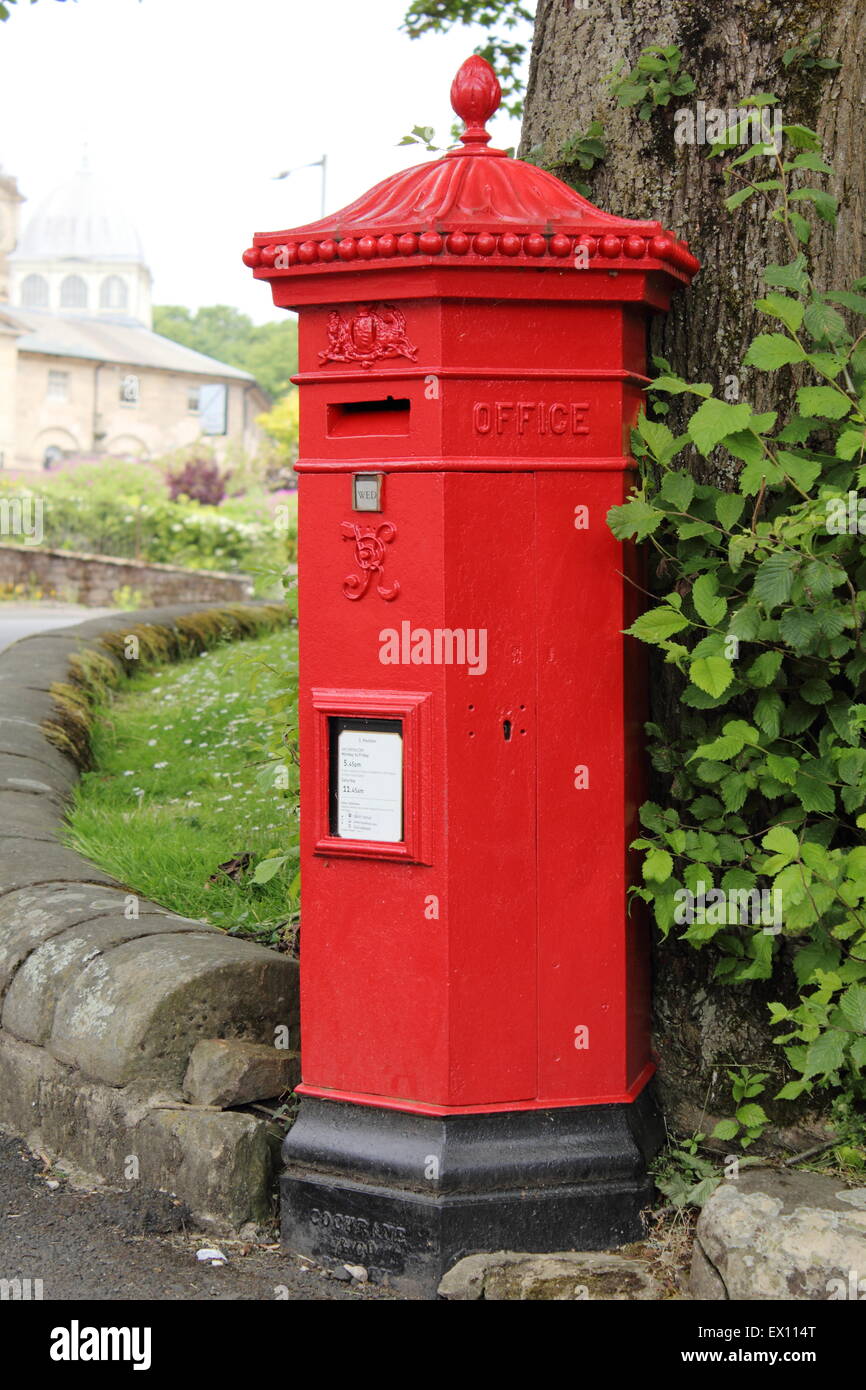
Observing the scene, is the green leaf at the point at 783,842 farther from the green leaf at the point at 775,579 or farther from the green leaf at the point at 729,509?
the green leaf at the point at 729,509

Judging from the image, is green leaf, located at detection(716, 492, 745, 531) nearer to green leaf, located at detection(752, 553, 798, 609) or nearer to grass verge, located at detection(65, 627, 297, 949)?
green leaf, located at detection(752, 553, 798, 609)

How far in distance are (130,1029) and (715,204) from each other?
7.87 feet

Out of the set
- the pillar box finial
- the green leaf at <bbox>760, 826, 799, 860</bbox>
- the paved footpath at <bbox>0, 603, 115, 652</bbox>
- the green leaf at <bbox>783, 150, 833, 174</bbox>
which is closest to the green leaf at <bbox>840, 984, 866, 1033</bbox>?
the green leaf at <bbox>760, 826, 799, 860</bbox>

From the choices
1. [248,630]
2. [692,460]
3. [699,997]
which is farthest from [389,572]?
[248,630]

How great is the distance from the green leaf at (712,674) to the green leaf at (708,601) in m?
0.09

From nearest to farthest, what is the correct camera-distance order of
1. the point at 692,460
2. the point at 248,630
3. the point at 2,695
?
the point at 692,460, the point at 2,695, the point at 248,630

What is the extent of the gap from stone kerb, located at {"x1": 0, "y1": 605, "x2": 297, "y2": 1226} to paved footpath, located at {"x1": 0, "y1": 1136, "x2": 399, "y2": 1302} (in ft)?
0.28

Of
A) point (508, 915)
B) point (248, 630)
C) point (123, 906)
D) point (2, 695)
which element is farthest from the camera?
point (248, 630)

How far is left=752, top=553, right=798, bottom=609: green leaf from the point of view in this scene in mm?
2707

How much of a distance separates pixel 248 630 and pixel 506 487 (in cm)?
894

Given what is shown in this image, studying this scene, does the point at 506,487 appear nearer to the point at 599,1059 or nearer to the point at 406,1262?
the point at 599,1059

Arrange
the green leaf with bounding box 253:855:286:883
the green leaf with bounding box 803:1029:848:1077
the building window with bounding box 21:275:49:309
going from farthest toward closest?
1. the building window with bounding box 21:275:49:309
2. the green leaf with bounding box 253:855:286:883
3. the green leaf with bounding box 803:1029:848:1077

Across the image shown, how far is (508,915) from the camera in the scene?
2986 mm

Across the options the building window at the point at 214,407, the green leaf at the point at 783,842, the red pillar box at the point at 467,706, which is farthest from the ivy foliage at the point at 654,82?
the building window at the point at 214,407
